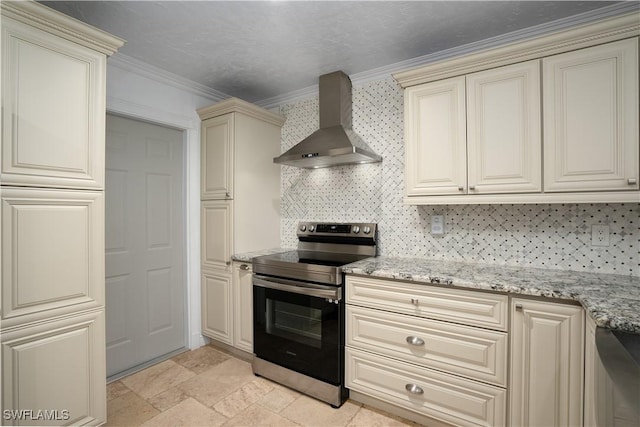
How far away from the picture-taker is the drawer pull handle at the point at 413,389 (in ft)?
5.78

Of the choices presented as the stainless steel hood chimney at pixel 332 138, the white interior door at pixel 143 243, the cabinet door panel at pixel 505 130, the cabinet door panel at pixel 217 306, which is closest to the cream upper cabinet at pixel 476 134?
the cabinet door panel at pixel 505 130

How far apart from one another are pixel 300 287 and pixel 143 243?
57.4 inches

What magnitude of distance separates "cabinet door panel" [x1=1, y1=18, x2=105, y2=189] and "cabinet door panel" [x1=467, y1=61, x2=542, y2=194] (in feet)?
7.21

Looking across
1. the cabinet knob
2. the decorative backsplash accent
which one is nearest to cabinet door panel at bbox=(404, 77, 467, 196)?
the decorative backsplash accent

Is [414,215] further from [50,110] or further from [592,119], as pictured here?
[50,110]

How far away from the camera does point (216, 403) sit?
2037 mm

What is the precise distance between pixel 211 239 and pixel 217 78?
1483 mm

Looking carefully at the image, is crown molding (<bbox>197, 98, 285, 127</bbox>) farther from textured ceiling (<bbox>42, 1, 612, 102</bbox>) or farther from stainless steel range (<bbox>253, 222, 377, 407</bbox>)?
stainless steel range (<bbox>253, 222, 377, 407</bbox>)

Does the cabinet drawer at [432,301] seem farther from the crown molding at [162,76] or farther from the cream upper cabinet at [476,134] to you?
the crown molding at [162,76]

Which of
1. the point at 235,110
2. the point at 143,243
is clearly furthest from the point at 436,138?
the point at 143,243

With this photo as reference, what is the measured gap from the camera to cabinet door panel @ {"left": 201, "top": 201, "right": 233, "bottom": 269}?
2.68 m

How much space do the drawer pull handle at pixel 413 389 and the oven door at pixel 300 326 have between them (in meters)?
0.44

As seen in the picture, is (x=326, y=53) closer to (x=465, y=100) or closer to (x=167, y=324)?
(x=465, y=100)

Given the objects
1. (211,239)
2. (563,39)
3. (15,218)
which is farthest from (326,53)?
(15,218)
